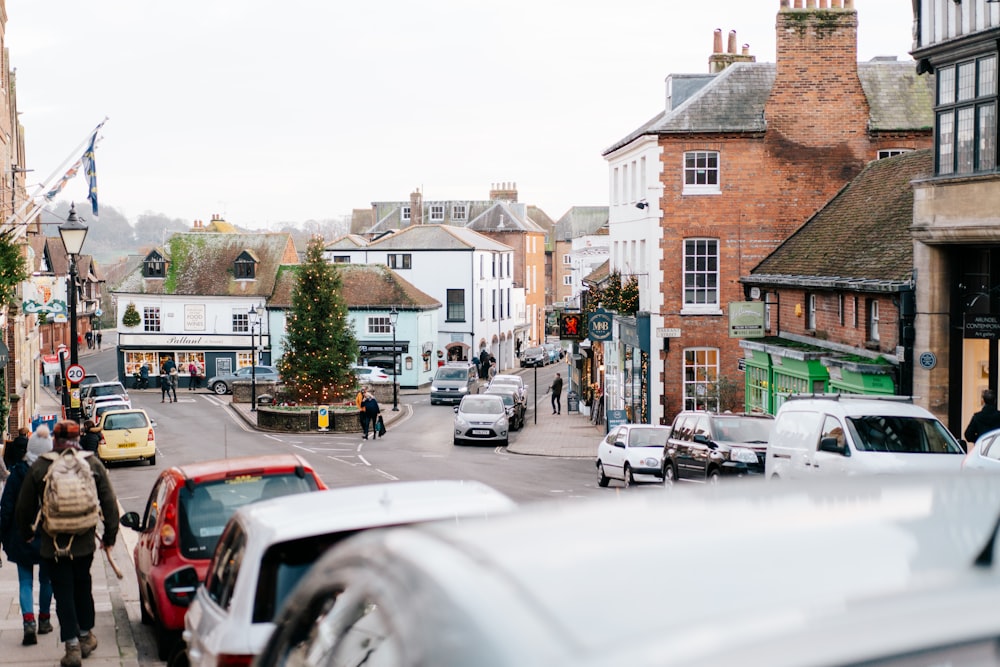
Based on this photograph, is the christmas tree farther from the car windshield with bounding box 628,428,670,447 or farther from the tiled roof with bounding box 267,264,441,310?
the car windshield with bounding box 628,428,670,447

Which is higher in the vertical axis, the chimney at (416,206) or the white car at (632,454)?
the chimney at (416,206)

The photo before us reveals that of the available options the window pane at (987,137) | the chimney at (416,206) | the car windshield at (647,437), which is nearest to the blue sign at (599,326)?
the car windshield at (647,437)

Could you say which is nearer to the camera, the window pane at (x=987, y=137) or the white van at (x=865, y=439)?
the white van at (x=865, y=439)

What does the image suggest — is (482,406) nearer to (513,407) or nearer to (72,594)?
(513,407)

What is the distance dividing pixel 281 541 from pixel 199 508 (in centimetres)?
430

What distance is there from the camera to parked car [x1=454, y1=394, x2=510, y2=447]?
4031 cm

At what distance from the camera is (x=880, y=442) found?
1638 cm

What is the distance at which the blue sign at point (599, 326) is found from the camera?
136 ft

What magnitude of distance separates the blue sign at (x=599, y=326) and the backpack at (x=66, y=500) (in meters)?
32.6

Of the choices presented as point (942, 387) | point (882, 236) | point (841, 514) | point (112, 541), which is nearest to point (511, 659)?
point (841, 514)

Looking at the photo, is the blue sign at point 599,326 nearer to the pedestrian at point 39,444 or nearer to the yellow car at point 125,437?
the yellow car at point 125,437

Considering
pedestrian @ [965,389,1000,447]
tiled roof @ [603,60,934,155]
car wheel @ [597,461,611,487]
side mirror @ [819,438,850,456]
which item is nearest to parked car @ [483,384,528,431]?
tiled roof @ [603,60,934,155]

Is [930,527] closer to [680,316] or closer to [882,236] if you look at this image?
[882,236]

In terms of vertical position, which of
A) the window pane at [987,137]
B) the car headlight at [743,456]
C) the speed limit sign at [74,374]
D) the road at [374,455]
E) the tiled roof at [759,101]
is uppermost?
the tiled roof at [759,101]
